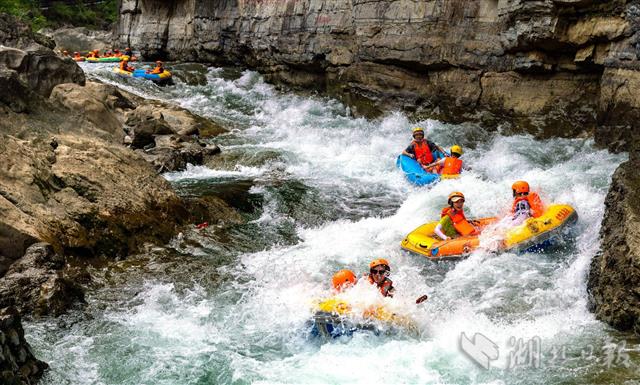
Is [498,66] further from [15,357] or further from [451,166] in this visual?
[15,357]

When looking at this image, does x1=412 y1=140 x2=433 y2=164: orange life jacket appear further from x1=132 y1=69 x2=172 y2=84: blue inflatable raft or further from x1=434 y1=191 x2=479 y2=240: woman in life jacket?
x1=132 y1=69 x2=172 y2=84: blue inflatable raft

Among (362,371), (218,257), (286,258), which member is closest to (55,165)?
(218,257)

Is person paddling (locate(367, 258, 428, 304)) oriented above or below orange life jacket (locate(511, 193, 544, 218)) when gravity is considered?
below


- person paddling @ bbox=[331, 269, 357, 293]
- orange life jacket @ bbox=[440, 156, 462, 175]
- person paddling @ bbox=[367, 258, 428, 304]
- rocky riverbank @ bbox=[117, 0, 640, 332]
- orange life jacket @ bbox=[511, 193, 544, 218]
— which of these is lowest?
person paddling @ bbox=[331, 269, 357, 293]

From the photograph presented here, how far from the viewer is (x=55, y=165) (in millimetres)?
8336

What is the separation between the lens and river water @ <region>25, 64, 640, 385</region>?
5.52 m

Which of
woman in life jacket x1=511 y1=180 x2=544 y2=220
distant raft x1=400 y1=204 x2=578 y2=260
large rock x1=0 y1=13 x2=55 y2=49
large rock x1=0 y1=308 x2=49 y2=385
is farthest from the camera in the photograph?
large rock x1=0 y1=13 x2=55 y2=49

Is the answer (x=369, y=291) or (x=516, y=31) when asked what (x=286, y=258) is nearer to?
(x=369, y=291)

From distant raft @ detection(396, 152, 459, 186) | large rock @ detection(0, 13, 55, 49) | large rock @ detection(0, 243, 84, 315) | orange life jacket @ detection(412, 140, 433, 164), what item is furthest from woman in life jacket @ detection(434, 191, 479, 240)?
large rock @ detection(0, 13, 55, 49)

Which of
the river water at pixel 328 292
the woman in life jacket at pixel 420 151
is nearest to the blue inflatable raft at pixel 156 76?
the river water at pixel 328 292

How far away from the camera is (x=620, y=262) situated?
6.18 metres

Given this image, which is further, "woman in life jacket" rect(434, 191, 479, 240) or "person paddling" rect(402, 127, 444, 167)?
"person paddling" rect(402, 127, 444, 167)

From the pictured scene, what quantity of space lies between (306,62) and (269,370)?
14835 millimetres

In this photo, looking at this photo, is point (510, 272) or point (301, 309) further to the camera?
point (510, 272)
